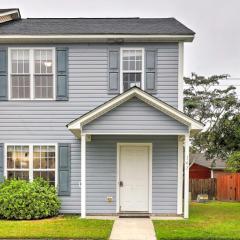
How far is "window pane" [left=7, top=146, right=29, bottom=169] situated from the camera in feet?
49.5

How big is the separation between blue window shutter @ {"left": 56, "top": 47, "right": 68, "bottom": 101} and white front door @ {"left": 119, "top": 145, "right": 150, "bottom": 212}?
8.31 feet

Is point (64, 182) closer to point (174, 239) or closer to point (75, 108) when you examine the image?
point (75, 108)

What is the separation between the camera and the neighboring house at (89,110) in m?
14.8

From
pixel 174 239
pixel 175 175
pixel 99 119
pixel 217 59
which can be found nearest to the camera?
pixel 174 239

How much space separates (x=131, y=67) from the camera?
14945mm

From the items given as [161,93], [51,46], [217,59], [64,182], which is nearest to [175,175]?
[161,93]

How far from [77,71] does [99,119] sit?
232 centimetres

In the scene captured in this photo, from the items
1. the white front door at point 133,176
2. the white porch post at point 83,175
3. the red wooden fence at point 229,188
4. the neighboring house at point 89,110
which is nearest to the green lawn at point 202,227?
the neighboring house at point 89,110

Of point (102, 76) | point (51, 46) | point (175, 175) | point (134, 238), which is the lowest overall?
point (134, 238)

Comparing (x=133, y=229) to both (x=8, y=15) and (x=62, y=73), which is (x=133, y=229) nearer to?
(x=62, y=73)

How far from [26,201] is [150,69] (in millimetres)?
5605

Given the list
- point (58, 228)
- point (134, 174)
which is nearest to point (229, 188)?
point (134, 174)

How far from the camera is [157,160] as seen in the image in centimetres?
1489

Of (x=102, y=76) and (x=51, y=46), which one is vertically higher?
(x=51, y=46)
